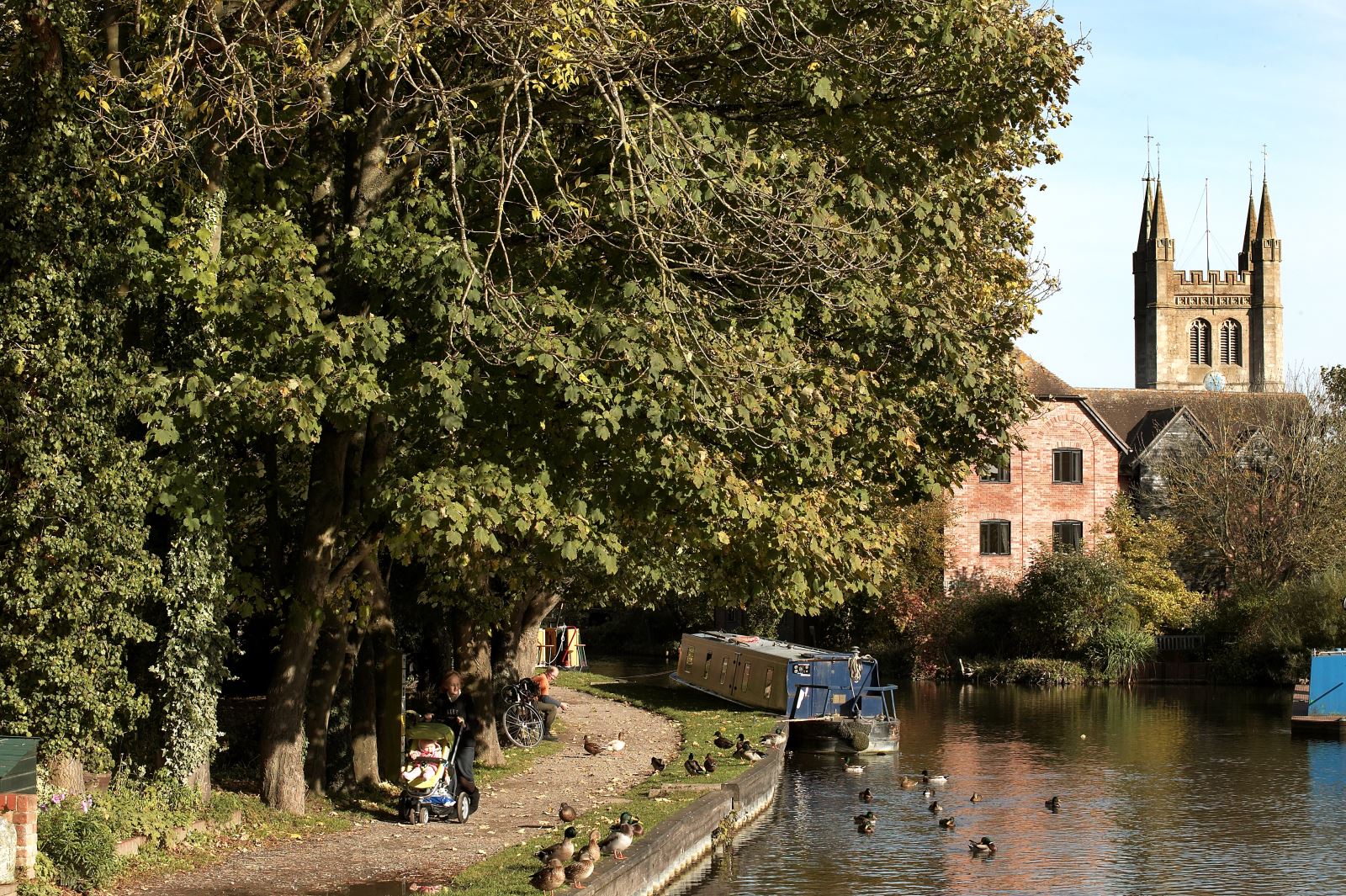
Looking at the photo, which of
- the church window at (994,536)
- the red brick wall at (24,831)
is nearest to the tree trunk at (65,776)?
the red brick wall at (24,831)

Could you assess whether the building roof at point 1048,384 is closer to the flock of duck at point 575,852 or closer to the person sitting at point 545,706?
the person sitting at point 545,706

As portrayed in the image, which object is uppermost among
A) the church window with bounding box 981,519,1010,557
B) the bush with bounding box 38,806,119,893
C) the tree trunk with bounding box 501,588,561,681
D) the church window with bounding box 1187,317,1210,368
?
the church window with bounding box 1187,317,1210,368

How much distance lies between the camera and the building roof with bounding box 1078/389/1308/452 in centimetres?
5881

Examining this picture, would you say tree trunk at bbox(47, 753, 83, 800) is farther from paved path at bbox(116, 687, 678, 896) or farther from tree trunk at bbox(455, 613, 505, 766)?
tree trunk at bbox(455, 613, 505, 766)

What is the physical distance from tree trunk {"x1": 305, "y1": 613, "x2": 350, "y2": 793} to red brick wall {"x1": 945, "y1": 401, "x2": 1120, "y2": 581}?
40.3 m

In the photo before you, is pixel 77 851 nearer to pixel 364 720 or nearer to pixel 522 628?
pixel 364 720

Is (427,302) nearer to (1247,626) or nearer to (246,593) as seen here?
(246,593)

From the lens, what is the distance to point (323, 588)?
15797 millimetres

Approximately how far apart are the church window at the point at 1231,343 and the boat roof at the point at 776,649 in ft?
253

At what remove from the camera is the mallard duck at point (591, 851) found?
13306 millimetres

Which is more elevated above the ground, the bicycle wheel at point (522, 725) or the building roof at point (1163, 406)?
the building roof at point (1163, 406)

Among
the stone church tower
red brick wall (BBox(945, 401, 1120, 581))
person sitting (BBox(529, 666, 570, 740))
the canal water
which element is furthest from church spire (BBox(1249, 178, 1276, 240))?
person sitting (BBox(529, 666, 570, 740))

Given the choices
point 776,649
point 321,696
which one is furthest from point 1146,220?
point 321,696

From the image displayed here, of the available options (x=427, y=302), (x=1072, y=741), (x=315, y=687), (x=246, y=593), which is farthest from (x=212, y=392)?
(x=1072, y=741)
